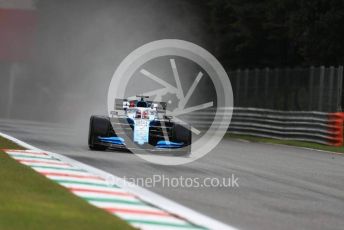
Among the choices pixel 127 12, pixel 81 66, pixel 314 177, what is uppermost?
pixel 127 12

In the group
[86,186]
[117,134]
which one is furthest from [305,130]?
[86,186]

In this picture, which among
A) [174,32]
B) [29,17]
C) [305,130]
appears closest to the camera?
[305,130]

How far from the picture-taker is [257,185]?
11242 millimetres

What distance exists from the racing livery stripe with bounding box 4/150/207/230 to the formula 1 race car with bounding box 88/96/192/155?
2.50m

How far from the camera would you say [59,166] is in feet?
37.5

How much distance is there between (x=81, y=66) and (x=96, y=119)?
3275 centimetres

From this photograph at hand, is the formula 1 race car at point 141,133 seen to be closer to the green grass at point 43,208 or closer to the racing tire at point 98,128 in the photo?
the racing tire at point 98,128

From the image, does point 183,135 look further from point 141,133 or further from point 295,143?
point 295,143

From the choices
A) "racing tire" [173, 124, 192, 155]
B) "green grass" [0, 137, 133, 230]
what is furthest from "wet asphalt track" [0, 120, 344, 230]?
"green grass" [0, 137, 133, 230]

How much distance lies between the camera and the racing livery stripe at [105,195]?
23.9ft

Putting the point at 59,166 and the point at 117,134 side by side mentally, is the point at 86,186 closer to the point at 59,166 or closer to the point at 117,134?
the point at 59,166

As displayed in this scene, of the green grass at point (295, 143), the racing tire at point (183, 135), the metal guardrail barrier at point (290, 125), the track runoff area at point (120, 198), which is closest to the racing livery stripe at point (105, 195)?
the track runoff area at point (120, 198)

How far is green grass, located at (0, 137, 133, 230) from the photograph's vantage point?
6.79 meters

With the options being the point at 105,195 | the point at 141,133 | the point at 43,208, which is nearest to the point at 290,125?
the point at 141,133
